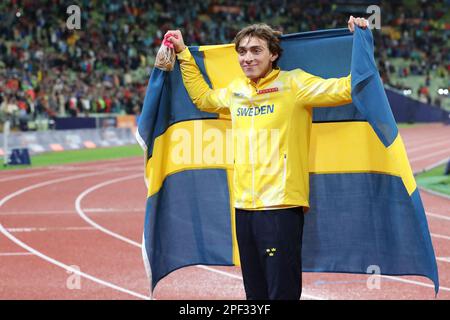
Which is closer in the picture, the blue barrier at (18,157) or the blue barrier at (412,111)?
the blue barrier at (18,157)

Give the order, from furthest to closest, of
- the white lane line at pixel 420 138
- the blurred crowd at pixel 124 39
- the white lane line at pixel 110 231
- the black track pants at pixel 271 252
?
the white lane line at pixel 420 138 < the blurred crowd at pixel 124 39 < the white lane line at pixel 110 231 < the black track pants at pixel 271 252

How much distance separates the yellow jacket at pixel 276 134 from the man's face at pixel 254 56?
0.22ft

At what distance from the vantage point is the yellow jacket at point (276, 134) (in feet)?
13.2

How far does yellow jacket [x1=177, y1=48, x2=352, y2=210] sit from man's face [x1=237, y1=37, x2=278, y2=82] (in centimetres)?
7

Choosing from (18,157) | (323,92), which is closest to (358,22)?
(323,92)

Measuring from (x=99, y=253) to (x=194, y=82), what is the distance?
4106 millimetres

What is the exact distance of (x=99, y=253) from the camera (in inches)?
326

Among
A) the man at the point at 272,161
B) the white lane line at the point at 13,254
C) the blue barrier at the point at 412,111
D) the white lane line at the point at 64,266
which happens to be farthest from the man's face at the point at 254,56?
the blue barrier at the point at 412,111

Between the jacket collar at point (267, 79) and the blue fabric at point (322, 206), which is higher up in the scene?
the jacket collar at point (267, 79)

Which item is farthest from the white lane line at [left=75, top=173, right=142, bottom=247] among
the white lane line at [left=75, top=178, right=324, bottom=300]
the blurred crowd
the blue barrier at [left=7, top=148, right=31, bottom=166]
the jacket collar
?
the blurred crowd

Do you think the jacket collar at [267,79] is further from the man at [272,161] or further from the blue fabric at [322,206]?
the blue fabric at [322,206]

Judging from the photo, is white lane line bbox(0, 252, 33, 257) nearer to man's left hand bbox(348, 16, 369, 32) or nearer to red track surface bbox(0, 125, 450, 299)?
red track surface bbox(0, 125, 450, 299)

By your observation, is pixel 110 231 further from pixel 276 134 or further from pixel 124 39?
pixel 124 39
